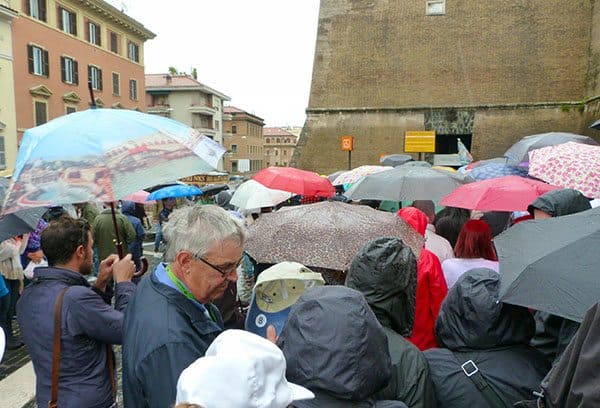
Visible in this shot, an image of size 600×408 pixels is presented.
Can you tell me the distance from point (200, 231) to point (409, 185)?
3.97 m

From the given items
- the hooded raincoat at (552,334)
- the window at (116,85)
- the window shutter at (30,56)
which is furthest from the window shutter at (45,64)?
the hooded raincoat at (552,334)

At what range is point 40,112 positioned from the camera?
2798 centimetres

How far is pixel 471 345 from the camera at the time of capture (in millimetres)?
2254

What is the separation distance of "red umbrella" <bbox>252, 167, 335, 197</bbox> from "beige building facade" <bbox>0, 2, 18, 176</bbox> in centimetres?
2327

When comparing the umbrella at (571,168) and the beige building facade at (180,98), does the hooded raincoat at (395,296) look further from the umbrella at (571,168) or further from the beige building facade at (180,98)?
the beige building facade at (180,98)

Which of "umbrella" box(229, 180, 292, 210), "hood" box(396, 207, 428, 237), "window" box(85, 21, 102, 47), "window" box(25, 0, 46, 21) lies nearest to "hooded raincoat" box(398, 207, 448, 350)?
"hood" box(396, 207, 428, 237)

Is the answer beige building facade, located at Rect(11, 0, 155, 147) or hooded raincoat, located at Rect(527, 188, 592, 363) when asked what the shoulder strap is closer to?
hooded raincoat, located at Rect(527, 188, 592, 363)

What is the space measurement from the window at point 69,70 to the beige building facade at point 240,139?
39872mm

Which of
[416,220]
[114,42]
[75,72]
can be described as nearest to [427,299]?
[416,220]

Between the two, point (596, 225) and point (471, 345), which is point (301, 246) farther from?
point (596, 225)

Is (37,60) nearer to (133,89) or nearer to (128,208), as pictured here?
(133,89)

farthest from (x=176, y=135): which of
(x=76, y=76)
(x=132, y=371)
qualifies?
(x=76, y=76)

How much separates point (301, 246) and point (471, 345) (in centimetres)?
151

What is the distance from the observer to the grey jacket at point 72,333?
235cm
